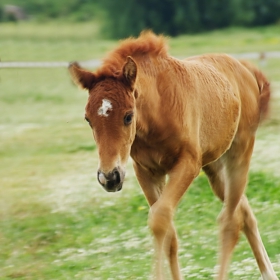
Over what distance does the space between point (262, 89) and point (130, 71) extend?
2.05m

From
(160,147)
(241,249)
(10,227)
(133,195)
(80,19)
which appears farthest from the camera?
(80,19)

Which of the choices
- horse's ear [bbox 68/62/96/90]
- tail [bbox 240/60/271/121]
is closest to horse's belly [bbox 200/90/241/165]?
tail [bbox 240/60/271/121]

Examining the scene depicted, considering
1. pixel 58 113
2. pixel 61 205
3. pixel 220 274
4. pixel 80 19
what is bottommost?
pixel 80 19

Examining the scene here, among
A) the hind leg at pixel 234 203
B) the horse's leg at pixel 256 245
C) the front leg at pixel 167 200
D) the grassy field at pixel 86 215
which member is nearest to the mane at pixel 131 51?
the front leg at pixel 167 200

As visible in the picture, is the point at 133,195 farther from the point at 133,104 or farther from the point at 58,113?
the point at 58,113

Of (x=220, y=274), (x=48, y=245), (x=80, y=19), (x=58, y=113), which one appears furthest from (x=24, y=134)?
(x=80, y=19)

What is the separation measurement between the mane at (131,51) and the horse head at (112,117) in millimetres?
84

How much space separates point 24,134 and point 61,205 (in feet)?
19.4

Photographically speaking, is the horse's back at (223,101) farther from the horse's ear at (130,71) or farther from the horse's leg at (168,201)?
the horse's ear at (130,71)

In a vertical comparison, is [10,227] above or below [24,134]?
above

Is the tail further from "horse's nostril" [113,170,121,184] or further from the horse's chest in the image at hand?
"horse's nostril" [113,170,121,184]

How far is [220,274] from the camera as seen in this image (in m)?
6.09

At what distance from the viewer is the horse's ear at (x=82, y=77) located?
5227mm

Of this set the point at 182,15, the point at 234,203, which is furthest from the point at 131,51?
the point at 182,15
